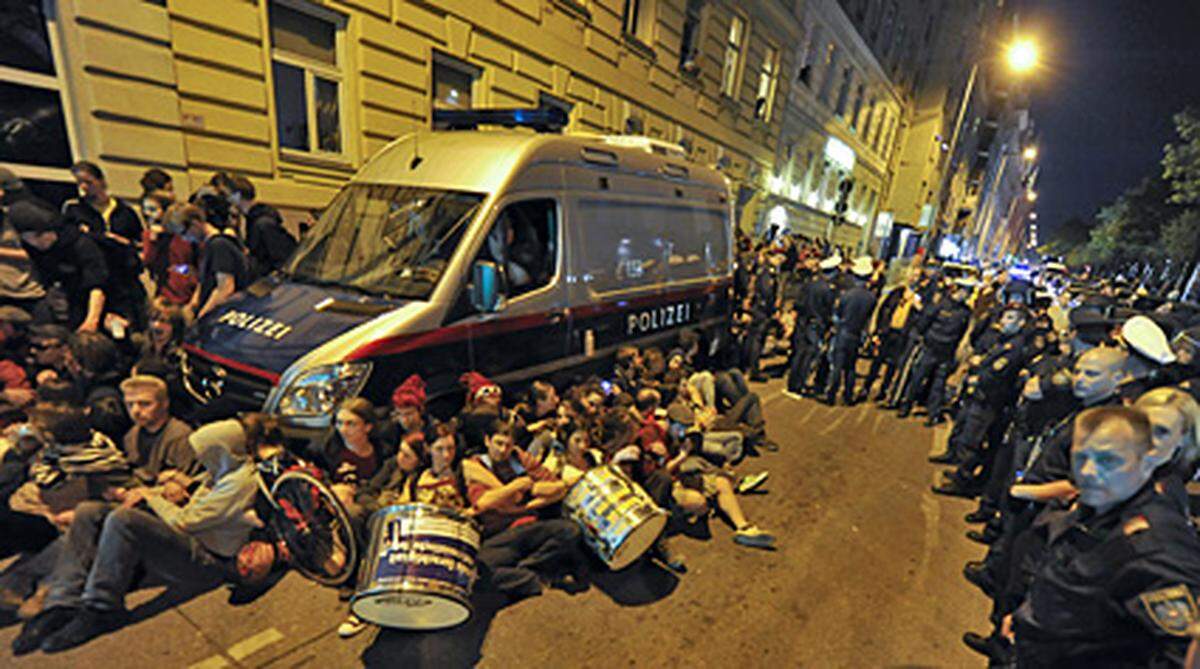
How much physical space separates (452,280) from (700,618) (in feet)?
9.59

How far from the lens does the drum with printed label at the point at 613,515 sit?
3.03 m

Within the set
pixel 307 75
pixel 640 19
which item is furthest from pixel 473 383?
pixel 640 19

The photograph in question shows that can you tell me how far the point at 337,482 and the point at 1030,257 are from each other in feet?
734

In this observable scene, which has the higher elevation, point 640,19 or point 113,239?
point 640,19

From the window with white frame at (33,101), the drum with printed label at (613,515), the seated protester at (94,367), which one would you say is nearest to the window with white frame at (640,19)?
the window with white frame at (33,101)

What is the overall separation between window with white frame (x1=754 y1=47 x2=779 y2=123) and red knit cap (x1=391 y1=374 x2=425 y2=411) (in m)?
16.4

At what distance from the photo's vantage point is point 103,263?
420 cm

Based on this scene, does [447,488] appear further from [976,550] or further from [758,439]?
[976,550]

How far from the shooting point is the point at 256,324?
356 centimetres

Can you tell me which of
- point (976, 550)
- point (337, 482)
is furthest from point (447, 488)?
point (976, 550)

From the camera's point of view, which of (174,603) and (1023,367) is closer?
(174,603)

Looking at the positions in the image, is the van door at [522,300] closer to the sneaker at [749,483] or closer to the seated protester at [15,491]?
the sneaker at [749,483]

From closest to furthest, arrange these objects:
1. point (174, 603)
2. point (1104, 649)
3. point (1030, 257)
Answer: point (1104, 649)
point (174, 603)
point (1030, 257)

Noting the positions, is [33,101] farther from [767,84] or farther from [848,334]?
[767,84]
